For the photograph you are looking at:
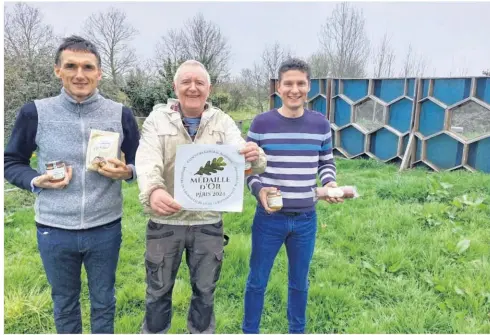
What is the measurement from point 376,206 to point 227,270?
8.22 feet

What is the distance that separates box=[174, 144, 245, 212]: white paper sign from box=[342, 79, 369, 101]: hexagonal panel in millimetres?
7093

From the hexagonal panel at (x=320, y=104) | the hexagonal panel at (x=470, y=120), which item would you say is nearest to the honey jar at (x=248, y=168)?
the hexagonal panel at (x=470, y=120)

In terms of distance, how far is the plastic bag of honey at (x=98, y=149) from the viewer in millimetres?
1858

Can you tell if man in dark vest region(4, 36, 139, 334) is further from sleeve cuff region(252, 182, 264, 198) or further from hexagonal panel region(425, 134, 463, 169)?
hexagonal panel region(425, 134, 463, 169)

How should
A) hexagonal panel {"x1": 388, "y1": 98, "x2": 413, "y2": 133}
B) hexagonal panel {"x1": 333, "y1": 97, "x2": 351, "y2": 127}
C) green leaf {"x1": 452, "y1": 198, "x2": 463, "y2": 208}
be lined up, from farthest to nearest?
hexagonal panel {"x1": 333, "y1": 97, "x2": 351, "y2": 127} → hexagonal panel {"x1": 388, "y1": 98, "x2": 413, "y2": 133} → green leaf {"x1": 452, "y1": 198, "x2": 463, "y2": 208}

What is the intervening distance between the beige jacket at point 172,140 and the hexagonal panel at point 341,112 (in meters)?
7.08

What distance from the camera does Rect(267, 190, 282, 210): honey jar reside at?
2.04 metres

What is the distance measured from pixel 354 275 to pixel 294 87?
1875mm

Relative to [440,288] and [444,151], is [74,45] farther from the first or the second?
[444,151]

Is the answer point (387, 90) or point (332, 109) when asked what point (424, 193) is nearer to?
point (387, 90)

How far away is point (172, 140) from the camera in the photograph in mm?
1955

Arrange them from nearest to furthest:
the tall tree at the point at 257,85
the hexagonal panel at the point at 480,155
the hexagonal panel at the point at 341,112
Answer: the hexagonal panel at the point at 480,155
the hexagonal panel at the point at 341,112
the tall tree at the point at 257,85

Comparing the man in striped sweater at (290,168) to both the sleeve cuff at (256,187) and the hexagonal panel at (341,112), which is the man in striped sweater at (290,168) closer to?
the sleeve cuff at (256,187)

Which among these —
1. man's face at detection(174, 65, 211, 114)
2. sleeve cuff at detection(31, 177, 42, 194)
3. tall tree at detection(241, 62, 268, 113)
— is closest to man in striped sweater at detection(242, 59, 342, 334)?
man's face at detection(174, 65, 211, 114)
